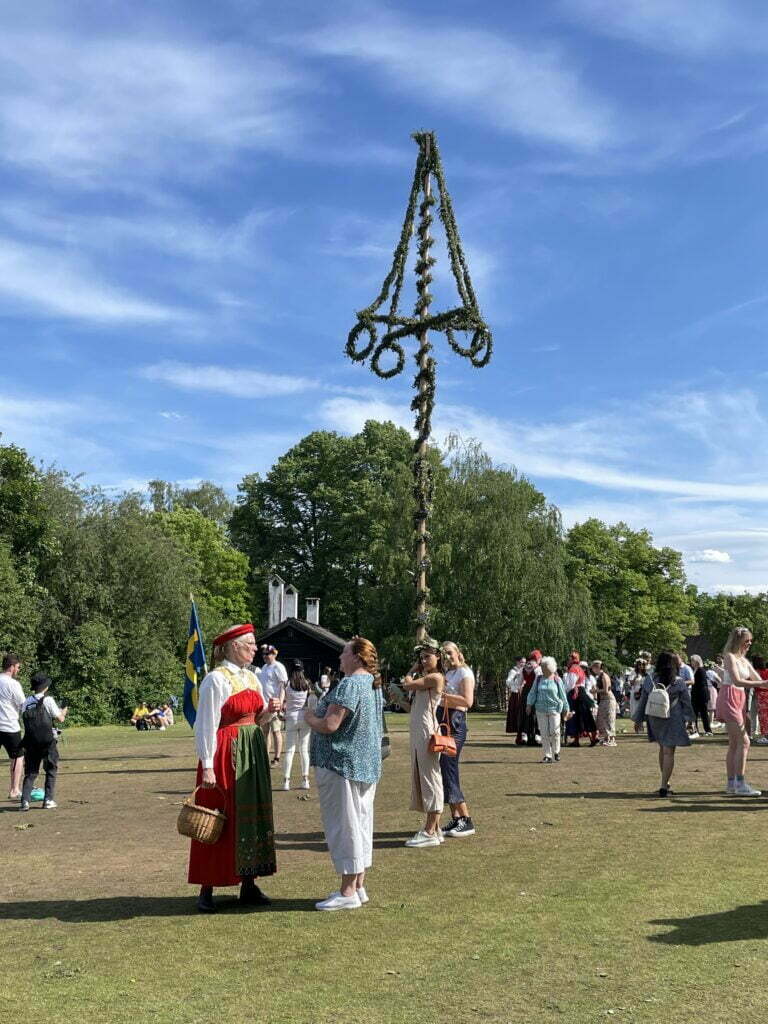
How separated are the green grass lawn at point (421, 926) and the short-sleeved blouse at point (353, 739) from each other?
0.98 metres

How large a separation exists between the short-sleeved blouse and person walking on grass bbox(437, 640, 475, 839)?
2.60 metres

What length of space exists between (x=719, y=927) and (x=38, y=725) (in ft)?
30.8

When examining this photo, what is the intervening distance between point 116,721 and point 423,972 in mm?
40238

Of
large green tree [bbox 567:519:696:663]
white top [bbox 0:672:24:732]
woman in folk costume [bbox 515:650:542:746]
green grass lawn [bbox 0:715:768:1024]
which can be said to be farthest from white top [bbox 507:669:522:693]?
large green tree [bbox 567:519:696:663]

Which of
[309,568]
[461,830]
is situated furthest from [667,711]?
[309,568]

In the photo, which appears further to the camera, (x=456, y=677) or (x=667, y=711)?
(x=667, y=711)

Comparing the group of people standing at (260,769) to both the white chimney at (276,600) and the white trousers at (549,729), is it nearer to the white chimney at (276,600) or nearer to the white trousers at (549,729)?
the white trousers at (549,729)

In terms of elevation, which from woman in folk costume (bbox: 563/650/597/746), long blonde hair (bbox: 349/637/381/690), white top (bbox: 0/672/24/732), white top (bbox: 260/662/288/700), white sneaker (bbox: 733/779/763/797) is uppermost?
long blonde hair (bbox: 349/637/381/690)

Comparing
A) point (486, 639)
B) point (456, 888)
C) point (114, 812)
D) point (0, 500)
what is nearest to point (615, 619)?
point (486, 639)

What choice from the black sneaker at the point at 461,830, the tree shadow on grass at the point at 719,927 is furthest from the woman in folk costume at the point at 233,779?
the black sneaker at the point at 461,830

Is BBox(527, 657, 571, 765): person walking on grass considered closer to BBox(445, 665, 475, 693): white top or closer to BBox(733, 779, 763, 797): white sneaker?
BBox(733, 779, 763, 797): white sneaker

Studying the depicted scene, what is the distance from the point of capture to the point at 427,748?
9.77m

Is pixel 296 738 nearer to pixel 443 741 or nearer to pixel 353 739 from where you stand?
pixel 443 741

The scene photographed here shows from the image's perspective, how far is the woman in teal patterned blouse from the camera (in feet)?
23.9
